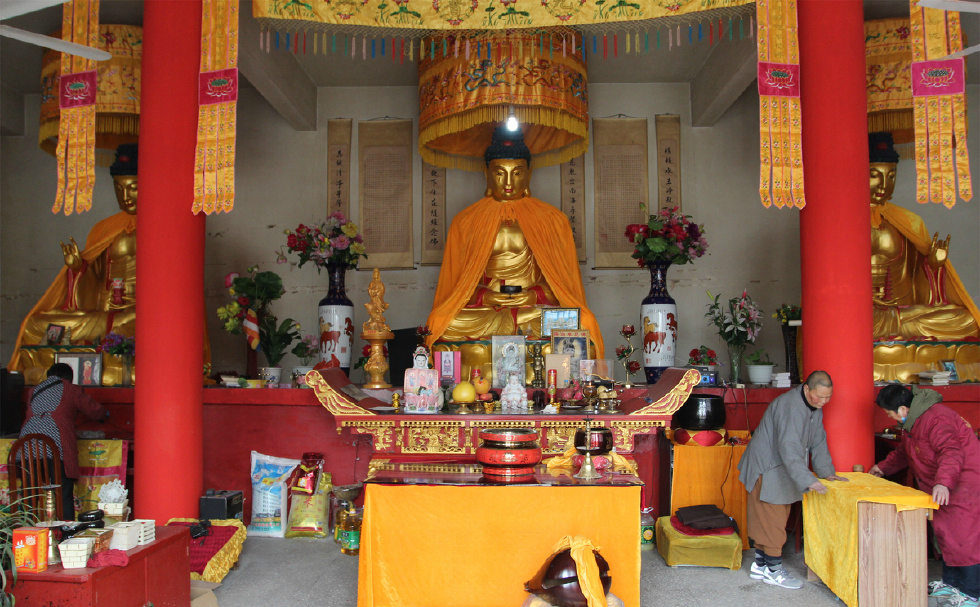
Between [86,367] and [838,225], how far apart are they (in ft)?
17.1

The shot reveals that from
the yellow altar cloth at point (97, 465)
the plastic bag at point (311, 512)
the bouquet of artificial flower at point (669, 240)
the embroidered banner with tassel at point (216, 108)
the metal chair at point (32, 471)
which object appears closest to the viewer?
the metal chair at point (32, 471)

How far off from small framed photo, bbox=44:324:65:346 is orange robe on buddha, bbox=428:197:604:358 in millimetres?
3087

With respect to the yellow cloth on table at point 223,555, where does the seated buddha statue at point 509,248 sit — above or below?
above

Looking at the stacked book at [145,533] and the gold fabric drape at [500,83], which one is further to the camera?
the gold fabric drape at [500,83]

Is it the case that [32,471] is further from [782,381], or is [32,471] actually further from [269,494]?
[782,381]

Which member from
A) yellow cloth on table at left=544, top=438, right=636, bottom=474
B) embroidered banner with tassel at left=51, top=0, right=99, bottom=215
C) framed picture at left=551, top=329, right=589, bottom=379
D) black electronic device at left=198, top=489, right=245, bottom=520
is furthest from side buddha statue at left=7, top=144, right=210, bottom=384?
yellow cloth on table at left=544, top=438, right=636, bottom=474

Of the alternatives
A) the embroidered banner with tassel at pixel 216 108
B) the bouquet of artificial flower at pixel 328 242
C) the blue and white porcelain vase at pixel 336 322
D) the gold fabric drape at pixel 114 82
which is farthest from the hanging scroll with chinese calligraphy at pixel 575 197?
the gold fabric drape at pixel 114 82

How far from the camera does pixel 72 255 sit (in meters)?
6.72

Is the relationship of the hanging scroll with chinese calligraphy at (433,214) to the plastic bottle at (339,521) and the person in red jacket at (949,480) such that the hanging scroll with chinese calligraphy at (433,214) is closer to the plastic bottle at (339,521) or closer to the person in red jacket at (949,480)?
the plastic bottle at (339,521)

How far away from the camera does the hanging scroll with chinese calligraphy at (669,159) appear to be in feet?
24.4

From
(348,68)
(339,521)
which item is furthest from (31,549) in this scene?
(348,68)

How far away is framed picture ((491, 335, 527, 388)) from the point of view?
5.12m

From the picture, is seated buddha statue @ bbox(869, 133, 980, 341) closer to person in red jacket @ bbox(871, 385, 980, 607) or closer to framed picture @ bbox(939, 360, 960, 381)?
framed picture @ bbox(939, 360, 960, 381)

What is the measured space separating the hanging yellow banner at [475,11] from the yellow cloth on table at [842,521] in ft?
9.44
